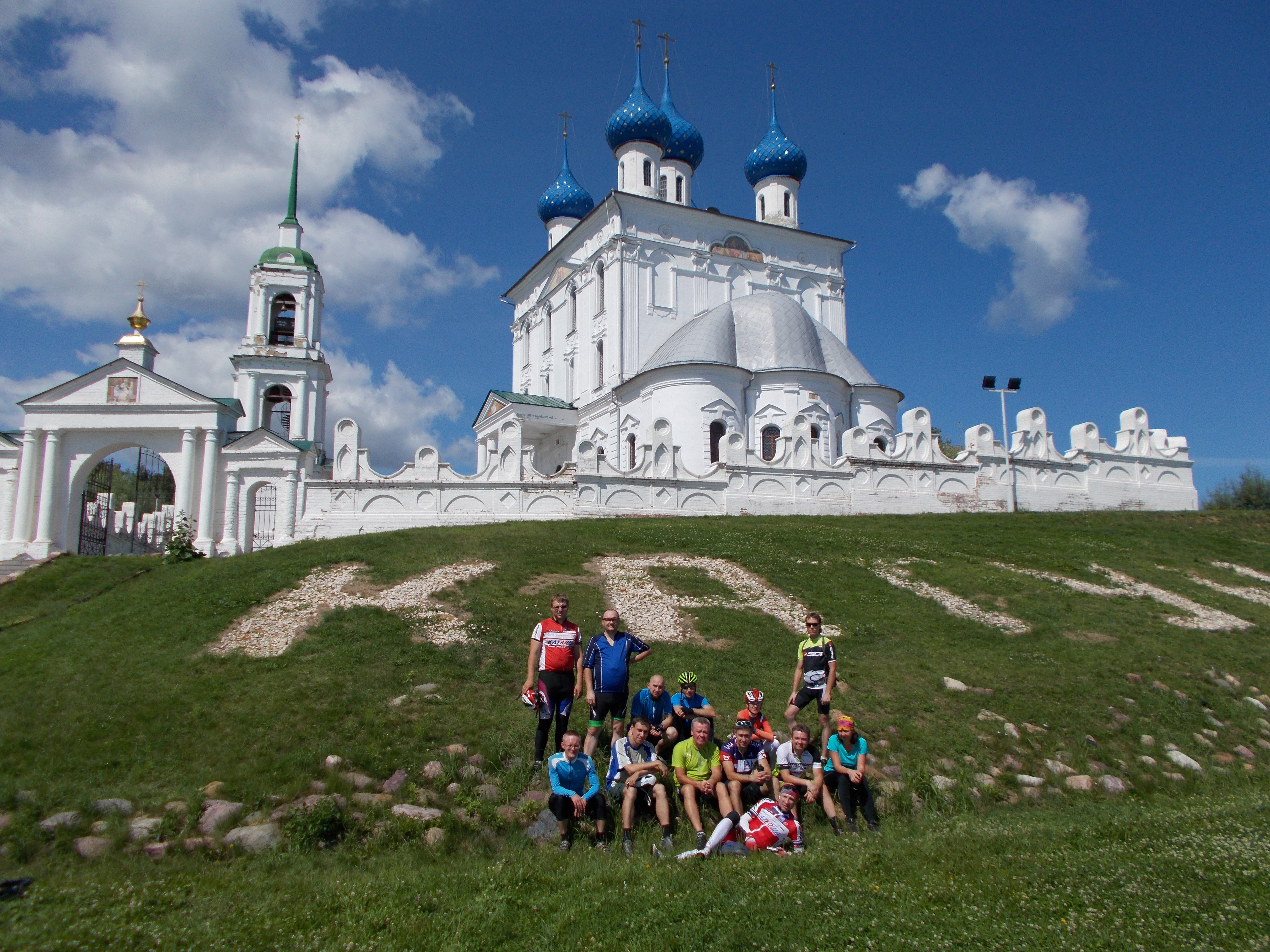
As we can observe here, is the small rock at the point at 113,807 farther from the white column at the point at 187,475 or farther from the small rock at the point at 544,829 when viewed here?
the white column at the point at 187,475

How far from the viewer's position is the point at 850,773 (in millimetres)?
7520

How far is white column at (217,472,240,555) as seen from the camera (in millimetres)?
22125

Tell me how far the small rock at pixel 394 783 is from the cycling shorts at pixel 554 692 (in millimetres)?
1355

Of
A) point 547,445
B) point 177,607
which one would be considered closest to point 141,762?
point 177,607

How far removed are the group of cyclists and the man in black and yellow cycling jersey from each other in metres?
0.03

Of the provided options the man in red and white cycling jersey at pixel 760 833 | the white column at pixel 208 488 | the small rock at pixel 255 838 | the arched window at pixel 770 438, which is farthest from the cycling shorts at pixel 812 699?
the arched window at pixel 770 438

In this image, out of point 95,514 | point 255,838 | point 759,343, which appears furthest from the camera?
point 759,343

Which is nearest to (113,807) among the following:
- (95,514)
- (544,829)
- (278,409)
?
(544,829)

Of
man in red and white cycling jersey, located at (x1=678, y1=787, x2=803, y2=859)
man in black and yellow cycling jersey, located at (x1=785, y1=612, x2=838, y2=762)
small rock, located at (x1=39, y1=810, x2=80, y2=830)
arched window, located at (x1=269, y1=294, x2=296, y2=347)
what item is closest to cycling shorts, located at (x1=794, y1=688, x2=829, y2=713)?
man in black and yellow cycling jersey, located at (x1=785, y1=612, x2=838, y2=762)

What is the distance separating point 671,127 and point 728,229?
7039 mm

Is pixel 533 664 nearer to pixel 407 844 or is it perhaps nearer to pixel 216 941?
pixel 407 844

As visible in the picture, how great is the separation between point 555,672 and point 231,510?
1741 centimetres

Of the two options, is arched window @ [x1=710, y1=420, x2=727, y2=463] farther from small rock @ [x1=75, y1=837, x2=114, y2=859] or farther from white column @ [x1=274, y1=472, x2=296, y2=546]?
small rock @ [x1=75, y1=837, x2=114, y2=859]

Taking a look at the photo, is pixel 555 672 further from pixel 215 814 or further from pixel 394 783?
pixel 215 814
